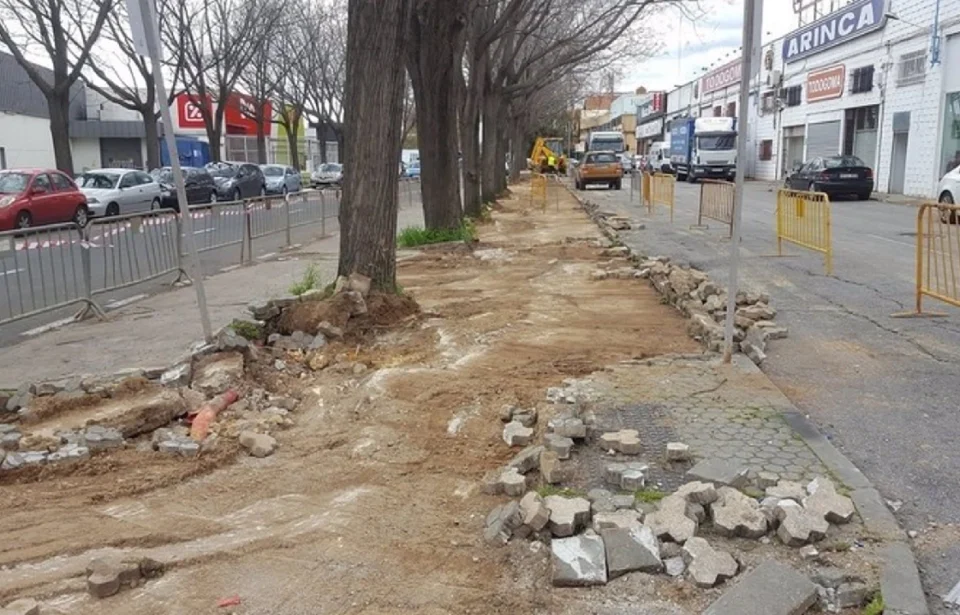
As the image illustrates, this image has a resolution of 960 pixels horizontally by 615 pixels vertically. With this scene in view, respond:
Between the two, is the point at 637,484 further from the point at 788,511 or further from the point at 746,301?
the point at 746,301

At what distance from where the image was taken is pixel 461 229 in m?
16.9

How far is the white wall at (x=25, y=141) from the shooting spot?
42.2m

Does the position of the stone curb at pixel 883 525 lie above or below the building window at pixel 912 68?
below

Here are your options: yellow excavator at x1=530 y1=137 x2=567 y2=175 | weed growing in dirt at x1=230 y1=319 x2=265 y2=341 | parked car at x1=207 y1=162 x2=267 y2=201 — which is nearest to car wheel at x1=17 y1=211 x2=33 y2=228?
parked car at x1=207 y1=162 x2=267 y2=201

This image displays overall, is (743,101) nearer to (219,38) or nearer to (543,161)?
(219,38)

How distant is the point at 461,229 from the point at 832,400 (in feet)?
37.4

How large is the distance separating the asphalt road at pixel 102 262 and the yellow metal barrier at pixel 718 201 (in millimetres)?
9798

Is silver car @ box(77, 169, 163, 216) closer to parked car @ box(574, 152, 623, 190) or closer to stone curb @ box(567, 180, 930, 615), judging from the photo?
parked car @ box(574, 152, 623, 190)

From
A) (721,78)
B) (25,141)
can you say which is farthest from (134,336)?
(721,78)

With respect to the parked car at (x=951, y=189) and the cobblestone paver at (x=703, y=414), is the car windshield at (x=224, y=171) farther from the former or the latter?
the cobblestone paver at (x=703, y=414)

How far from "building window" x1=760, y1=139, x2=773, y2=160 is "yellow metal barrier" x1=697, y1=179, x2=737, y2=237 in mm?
32495

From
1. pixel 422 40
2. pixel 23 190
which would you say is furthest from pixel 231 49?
pixel 422 40

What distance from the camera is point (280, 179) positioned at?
4078 cm

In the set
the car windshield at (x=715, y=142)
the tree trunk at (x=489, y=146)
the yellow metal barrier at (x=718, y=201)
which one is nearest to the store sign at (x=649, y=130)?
the car windshield at (x=715, y=142)
